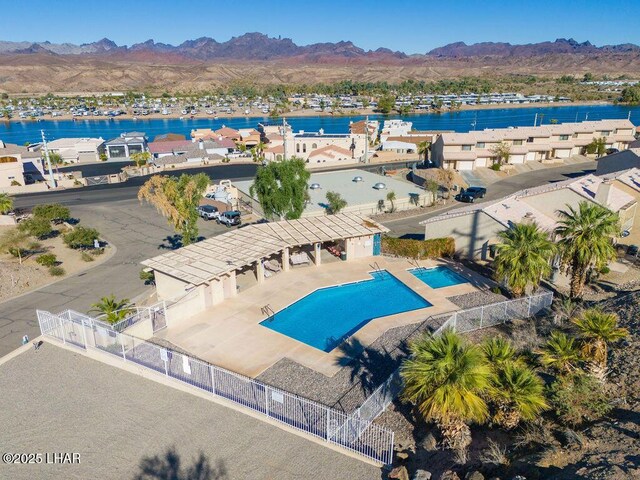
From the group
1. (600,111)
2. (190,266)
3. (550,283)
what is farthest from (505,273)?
(600,111)

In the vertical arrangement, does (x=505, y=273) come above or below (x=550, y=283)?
above

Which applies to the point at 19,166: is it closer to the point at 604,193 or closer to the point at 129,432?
the point at 129,432

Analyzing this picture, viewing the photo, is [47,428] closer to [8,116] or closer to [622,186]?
[622,186]

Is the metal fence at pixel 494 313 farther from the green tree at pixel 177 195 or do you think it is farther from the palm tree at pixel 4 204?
the palm tree at pixel 4 204

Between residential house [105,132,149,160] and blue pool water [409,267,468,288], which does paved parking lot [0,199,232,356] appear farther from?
residential house [105,132,149,160]

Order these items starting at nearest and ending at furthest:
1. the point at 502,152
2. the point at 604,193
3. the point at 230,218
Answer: the point at 604,193 < the point at 230,218 < the point at 502,152

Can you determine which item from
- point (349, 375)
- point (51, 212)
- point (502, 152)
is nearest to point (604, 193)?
point (349, 375)

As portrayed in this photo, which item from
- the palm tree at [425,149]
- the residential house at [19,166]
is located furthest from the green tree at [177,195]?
the palm tree at [425,149]
